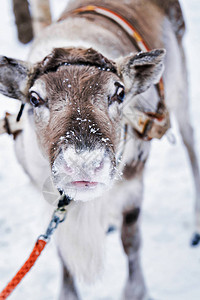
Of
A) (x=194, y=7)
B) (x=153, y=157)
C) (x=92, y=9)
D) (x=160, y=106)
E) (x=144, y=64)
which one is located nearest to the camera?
(x=144, y=64)

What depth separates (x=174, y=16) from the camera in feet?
10.7

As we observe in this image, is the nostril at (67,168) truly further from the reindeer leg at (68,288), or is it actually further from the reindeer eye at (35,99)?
the reindeer leg at (68,288)

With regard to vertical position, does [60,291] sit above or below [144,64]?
below

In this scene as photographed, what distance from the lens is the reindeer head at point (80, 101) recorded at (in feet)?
4.59

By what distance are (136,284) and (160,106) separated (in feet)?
4.43

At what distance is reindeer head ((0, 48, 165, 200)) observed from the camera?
1400mm

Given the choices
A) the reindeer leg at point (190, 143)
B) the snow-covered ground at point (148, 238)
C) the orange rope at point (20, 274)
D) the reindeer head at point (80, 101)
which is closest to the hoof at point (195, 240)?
the snow-covered ground at point (148, 238)

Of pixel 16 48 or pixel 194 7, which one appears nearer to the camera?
pixel 16 48

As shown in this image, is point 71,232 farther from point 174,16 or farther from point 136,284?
point 174,16

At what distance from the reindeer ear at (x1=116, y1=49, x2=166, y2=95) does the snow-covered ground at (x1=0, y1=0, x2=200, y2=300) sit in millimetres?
1094

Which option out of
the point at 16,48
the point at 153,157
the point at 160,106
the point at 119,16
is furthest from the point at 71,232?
the point at 16,48

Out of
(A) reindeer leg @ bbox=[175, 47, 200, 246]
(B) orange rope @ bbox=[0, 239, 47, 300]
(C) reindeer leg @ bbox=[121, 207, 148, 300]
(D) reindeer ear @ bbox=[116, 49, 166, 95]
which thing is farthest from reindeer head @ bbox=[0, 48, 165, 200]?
(A) reindeer leg @ bbox=[175, 47, 200, 246]

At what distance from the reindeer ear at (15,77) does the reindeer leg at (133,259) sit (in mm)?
1229

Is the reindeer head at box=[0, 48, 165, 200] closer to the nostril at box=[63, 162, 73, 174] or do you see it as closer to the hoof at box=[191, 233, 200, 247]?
the nostril at box=[63, 162, 73, 174]
